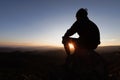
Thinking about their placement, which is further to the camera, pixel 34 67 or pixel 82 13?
pixel 34 67

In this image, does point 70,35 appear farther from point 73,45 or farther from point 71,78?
point 71,78

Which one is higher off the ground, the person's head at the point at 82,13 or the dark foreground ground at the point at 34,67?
the person's head at the point at 82,13

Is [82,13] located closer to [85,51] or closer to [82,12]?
[82,12]

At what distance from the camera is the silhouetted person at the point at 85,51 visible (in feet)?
39.9

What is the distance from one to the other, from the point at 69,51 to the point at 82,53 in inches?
24.6

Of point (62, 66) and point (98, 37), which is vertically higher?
point (98, 37)

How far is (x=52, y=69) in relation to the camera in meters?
12.8

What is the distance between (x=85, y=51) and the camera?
12.3 meters

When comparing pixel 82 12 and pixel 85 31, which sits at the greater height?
pixel 82 12

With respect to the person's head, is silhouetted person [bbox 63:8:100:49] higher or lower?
lower

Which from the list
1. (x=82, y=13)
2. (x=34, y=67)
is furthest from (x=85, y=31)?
(x=34, y=67)

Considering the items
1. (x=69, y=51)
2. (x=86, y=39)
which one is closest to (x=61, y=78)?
(x=69, y=51)

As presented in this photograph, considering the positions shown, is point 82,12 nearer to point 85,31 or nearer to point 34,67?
point 85,31

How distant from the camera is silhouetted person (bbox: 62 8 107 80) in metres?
12.2
